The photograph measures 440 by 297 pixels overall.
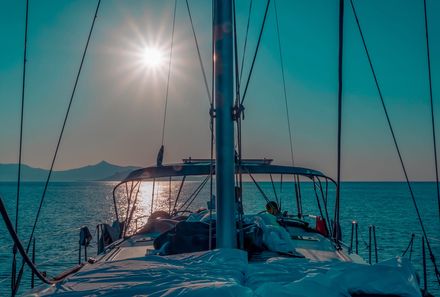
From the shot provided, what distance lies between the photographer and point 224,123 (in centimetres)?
550

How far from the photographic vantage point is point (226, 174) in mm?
5402

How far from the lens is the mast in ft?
17.6

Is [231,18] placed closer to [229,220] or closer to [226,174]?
[226,174]

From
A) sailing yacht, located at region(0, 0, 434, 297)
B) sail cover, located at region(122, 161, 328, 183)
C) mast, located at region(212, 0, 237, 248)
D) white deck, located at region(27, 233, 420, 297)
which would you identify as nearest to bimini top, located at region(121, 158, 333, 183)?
sail cover, located at region(122, 161, 328, 183)

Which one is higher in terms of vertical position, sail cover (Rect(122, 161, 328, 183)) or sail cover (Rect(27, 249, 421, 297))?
sail cover (Rect(122, 161, 328, 183))

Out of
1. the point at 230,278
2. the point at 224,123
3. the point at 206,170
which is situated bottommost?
the point at 230,278

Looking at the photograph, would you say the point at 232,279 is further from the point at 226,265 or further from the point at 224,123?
the point at 224,123

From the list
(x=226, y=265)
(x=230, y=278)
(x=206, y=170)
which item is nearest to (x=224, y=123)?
(x=226, y=265)

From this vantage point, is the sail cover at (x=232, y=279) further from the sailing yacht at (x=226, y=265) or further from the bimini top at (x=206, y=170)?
the bimini top at (x=206, y=170)

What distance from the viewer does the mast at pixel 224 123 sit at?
538cm

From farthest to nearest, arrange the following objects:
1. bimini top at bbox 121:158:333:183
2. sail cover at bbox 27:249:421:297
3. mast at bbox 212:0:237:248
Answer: bimini top at bbox 121:158:333:183 < mast at bbox 212:0:237:248 < sail cover at bbox 27:249:421:297

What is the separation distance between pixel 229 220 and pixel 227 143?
0.93 m

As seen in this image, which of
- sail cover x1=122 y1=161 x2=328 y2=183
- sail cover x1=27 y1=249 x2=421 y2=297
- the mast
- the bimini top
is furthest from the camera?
sail cover x1=122 y1=161 x2=328 y2=183

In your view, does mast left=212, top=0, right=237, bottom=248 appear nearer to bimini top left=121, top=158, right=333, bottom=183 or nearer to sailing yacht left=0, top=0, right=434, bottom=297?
sailing yacht left=0, top=0, right=434, bottom=297
